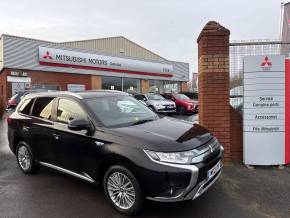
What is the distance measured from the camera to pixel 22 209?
387 cm

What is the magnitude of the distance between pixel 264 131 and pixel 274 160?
1.98 ft

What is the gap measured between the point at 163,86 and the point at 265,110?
93.3ft

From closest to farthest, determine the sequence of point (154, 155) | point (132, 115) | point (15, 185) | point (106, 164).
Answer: point (154, 155), point (106, 164), point (132, 115), point (15, 185)

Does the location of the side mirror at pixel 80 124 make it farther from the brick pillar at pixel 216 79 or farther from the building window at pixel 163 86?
the building window at pixel 163 86

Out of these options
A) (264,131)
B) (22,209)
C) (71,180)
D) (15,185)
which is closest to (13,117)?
(15,185)

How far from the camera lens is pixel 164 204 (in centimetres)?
388

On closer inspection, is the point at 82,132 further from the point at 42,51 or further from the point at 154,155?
the point at 42,51

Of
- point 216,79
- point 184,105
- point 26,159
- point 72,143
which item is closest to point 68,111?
point 72,143

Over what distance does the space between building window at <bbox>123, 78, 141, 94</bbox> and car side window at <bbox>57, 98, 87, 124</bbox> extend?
950 inches

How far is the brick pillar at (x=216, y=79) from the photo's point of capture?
5.59 m

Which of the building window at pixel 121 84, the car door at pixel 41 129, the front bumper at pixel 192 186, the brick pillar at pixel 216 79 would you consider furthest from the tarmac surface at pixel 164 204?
the building window at pixel 121 84

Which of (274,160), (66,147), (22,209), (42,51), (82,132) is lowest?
(22,209)

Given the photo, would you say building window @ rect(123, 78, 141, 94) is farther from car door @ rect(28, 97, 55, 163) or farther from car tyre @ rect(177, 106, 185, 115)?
car door @ rect(28, 97, 55, 163)

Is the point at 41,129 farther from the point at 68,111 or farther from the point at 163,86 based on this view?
the point at 163,86
